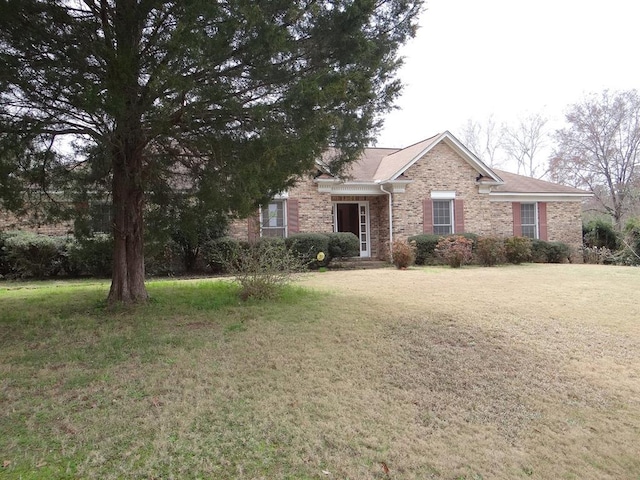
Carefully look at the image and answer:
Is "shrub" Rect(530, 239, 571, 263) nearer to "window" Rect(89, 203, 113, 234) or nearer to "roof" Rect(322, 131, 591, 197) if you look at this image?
"roof" Rect(322, 131, 591, 197)

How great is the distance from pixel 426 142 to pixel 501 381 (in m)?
14.0

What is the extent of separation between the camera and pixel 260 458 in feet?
10.3

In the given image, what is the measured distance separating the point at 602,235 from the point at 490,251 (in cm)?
861

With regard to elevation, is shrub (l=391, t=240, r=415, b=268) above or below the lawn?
above

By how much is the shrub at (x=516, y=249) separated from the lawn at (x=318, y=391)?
8257 millimetres

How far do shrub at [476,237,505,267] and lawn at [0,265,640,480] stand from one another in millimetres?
7543

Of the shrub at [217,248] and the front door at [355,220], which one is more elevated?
the front door at [355,220]

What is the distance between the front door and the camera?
17.9m

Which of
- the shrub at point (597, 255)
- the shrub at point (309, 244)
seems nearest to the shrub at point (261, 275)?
the shrub at point (309, 244)

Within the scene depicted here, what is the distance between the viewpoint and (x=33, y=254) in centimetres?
1223

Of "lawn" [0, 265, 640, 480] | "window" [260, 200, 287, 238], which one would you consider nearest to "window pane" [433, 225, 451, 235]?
"window" [260, 200, 287, 238]

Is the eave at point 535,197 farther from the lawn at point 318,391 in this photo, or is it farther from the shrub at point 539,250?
the lawn at point 318,391

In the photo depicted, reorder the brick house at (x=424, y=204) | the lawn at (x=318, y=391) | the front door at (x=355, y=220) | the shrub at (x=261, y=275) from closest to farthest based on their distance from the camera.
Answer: the lawn at (x=318, y=391)
the shrub at (x=261, y=275)
the brick house at (x=424, y=204)
the front door at (x=355, y=220)

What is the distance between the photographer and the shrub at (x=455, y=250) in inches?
569
